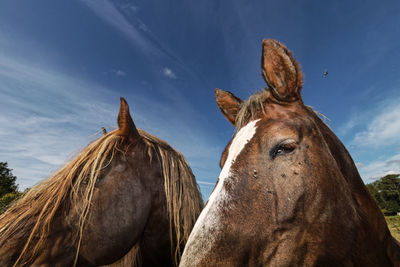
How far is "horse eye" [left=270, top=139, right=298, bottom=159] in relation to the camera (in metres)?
1.50

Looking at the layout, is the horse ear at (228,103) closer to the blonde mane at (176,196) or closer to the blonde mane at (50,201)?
the blonde mane at (176,196)

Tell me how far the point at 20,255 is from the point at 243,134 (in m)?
1.97

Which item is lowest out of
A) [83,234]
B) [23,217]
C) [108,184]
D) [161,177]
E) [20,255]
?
[20,255]

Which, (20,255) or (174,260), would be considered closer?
(20,255)

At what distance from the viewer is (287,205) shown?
4.35ft

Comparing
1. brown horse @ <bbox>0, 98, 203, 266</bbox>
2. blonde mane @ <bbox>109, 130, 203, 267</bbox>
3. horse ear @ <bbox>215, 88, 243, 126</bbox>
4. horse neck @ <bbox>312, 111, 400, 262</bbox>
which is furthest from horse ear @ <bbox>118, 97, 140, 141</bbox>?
horse neck @ <bbox>312, 111, 400, 262</bbox>

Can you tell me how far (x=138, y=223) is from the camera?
2057mm

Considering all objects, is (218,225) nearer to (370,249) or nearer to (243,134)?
(243,134)

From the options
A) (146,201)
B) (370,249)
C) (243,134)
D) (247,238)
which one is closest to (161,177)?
(146,201)

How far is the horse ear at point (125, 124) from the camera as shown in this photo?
2301 millimetres

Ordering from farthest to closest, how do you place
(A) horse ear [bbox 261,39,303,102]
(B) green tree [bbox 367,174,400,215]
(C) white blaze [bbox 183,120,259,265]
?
1. (B) green tree [bbox 367,174,400,215]
2. (A) horse ear [bbox 261,39,303,102]
3. (C) white blaze [bbox 183,120,259,265]

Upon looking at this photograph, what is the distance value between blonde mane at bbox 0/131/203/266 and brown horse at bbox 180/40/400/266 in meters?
1.20

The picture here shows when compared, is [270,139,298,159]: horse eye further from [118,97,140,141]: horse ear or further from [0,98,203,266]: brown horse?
[118,97,140,141]: horse ear

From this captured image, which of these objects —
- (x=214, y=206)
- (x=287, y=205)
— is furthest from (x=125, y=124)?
(x=287, y=205)
